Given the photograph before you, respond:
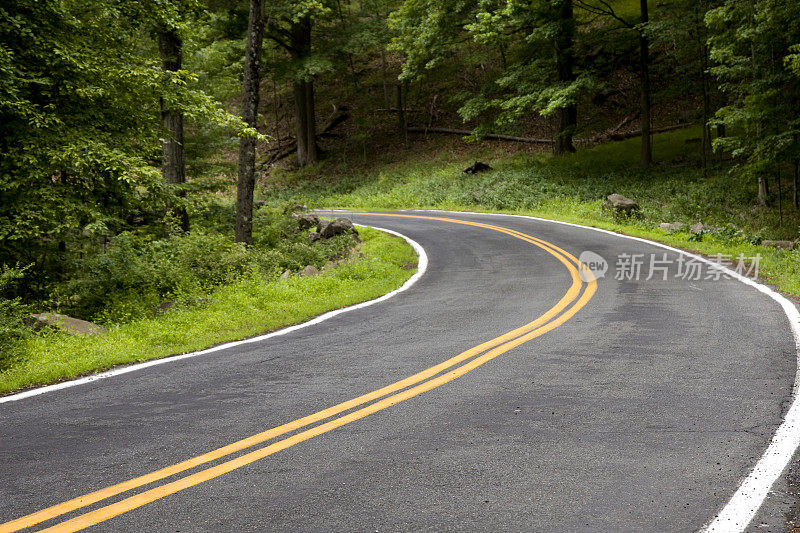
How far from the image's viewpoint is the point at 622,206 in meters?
21.0

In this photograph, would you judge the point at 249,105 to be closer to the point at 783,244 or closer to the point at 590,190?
the point at 783,244

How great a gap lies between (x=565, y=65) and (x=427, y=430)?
85.9 feet

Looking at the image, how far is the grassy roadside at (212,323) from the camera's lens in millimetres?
6297

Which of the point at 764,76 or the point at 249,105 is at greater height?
the point at 764,76

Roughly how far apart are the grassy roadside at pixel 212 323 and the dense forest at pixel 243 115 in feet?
2.05

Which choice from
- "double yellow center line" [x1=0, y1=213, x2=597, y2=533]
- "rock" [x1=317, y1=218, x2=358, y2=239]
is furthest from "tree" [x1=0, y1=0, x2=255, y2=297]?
"double yellow center line" [x1=0, y1=213, x2=597, y2=533]

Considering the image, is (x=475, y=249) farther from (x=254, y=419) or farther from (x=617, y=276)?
(x=254, y=419)

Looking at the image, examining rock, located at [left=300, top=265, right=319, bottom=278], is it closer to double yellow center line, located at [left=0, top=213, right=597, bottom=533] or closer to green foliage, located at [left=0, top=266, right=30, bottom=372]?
green foliage, located at [left=0, top=266, right=30, bottom=372]

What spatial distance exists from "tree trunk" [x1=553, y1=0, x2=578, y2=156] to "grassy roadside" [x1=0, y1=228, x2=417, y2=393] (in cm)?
1812

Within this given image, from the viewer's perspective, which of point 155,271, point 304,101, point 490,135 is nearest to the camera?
point 155,271

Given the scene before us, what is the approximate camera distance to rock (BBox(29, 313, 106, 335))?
25.4 feet

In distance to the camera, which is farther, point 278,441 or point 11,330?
point 11,330

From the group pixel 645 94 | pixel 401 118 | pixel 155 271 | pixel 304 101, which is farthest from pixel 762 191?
pixel 304 101

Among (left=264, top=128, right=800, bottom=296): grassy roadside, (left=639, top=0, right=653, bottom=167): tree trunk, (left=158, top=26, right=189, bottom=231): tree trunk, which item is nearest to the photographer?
(left=158, top=26, right=189, bottom=231): tree trunk
